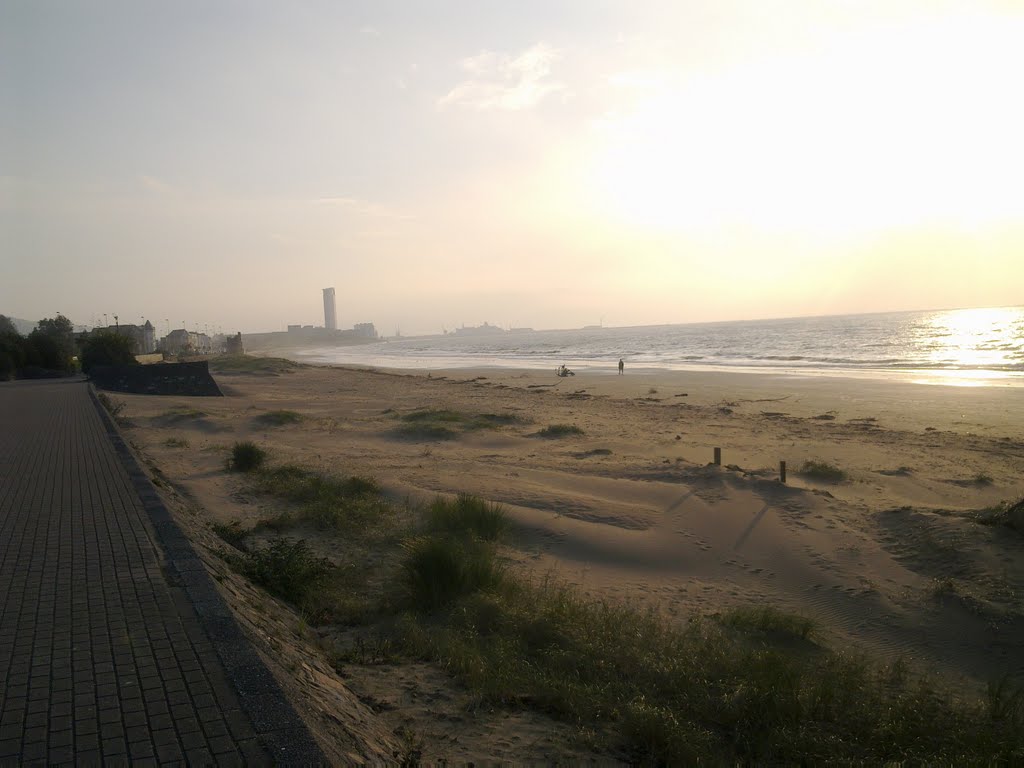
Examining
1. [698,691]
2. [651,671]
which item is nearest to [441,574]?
[651,671]

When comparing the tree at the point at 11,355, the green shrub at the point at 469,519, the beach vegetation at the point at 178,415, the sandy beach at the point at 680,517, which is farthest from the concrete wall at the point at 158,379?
the green shrub at the point at 469,519

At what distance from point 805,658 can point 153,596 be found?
5722 millimetres

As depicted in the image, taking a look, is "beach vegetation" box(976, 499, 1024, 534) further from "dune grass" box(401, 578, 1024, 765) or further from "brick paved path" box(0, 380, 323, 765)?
"brick paved path" box(0, 380, 323, 765)

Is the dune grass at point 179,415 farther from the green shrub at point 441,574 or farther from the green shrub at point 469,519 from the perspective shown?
the green shrub at point 441,574

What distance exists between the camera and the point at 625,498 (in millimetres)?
11656

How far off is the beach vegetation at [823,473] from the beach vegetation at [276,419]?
15.7m

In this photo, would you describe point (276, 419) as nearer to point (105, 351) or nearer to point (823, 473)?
point (823, 473)

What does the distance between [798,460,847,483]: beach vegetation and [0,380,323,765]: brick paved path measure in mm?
11558

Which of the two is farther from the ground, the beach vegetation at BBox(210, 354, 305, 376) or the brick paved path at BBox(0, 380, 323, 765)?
the beach vegetation at BBox(210, 354, 305, 376)

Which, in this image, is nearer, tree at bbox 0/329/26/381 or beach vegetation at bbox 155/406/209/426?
beach vegetation at bbox 155/406/209/426

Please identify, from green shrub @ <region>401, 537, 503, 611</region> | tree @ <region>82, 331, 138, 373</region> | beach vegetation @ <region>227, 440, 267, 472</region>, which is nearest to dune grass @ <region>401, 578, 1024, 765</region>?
green shrub @ <region>401, 537, 503, 611</region>

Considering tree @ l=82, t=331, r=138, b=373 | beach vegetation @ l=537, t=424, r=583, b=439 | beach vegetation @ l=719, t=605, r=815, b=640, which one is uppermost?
tree @ l=82, t=331, r=138, b=373

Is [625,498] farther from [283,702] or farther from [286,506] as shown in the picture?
[283,702]

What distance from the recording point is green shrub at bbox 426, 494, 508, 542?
9062 millimetres
